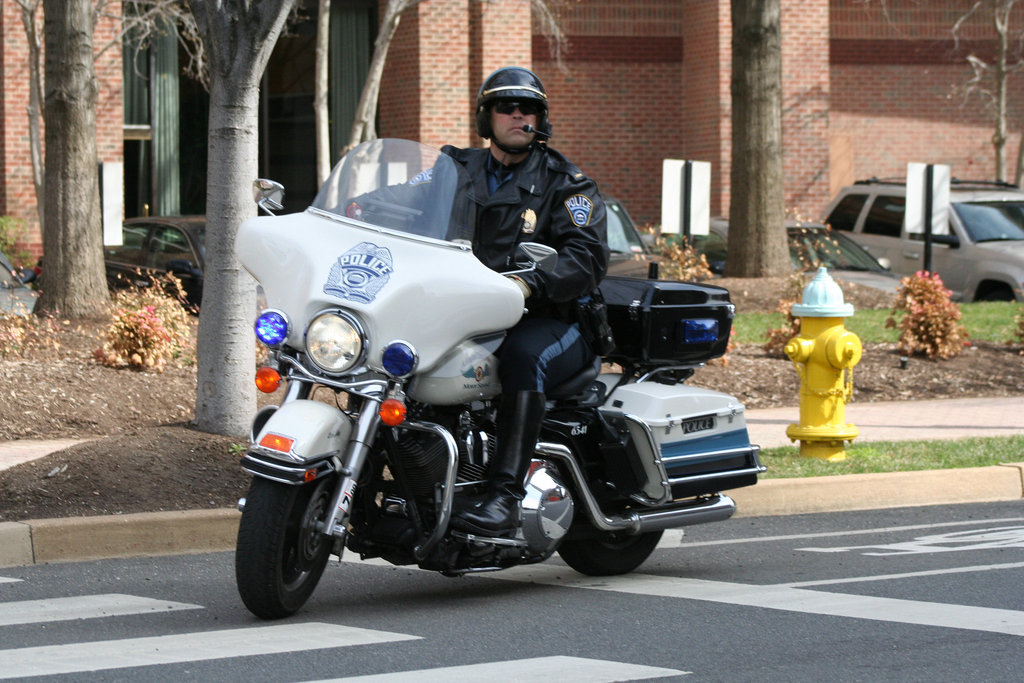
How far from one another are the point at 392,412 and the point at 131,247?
1248 centimetres

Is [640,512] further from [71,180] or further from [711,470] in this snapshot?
[71,180]

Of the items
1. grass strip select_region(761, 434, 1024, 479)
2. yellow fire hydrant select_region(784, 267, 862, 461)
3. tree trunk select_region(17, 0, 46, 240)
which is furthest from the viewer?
tree trunk select_region(17, 0, 46, 240)

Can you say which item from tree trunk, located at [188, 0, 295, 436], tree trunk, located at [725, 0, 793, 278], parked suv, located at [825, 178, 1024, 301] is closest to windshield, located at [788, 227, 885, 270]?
parked suv, located at [825, 178, 1024, 301]

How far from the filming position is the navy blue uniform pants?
5.65 meters

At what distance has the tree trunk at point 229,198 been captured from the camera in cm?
859

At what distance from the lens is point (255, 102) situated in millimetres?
8656

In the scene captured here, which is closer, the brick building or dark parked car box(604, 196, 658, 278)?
dark parked car box(604, 196, 658, 278)

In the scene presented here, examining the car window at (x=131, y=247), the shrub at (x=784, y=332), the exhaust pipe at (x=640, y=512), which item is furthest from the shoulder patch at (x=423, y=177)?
the car window at (x=131, y=247)

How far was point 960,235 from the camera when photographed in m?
20.0

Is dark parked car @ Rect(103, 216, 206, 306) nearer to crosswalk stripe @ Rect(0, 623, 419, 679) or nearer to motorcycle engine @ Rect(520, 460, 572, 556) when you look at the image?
motorcycle engine @ Rect(520, 460, 572, 556)

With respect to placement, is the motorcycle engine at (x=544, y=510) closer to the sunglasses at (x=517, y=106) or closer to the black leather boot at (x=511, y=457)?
the black leather boot at (x=511, y=457)

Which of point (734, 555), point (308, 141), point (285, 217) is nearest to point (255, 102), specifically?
point (285, 217)

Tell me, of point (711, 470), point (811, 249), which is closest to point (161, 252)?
point (811, 249)

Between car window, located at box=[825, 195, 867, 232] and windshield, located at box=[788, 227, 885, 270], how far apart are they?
7.45ft
